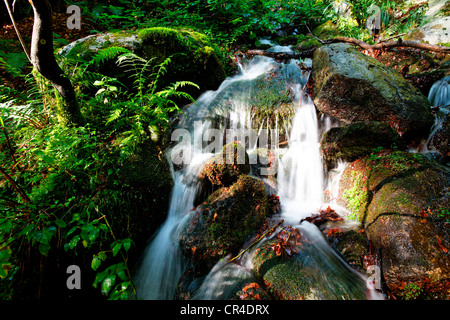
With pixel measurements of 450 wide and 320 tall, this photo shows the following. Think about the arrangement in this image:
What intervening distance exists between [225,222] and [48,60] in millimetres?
2948

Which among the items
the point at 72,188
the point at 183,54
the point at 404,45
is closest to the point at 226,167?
the point at 72,188

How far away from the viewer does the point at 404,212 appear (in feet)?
8.46

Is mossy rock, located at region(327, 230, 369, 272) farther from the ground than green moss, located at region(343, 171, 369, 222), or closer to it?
closer to it

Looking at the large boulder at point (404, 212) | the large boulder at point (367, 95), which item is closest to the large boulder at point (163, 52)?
the large boulder at point (367, 95)

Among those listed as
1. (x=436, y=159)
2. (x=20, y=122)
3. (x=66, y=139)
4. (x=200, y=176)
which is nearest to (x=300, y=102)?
(x=436, y=159)

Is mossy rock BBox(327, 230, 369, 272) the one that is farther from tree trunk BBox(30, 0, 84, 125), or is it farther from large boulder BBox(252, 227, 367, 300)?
tree trunk BBox(30, 0, 84, 125)

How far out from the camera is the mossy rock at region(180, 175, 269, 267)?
282 centimetres

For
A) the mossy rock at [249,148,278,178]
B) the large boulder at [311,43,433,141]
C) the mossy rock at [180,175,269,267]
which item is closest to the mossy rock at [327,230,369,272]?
the mossy rock at [180,175,269,267]

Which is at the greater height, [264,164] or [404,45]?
[404,45]

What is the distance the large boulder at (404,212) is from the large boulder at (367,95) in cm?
135

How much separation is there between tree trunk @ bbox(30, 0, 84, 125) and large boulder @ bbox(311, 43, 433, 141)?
5062 mm

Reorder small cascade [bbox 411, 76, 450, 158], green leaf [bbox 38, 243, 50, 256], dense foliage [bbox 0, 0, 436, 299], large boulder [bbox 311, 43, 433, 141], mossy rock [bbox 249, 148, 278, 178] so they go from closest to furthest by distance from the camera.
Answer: green leaf [bbox 38, 243, 50, 256], dense foliage [bbox 0, 0, 436, 299], small cascade [bbox 411, 76, 450, 158], large boulder [bbox 311, 43, 433, 141], mossy rock [bbox 249, 148, 278, 178]

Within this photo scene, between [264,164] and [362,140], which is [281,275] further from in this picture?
[362,140]

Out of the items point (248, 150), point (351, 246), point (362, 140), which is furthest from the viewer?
point (248, 150)
